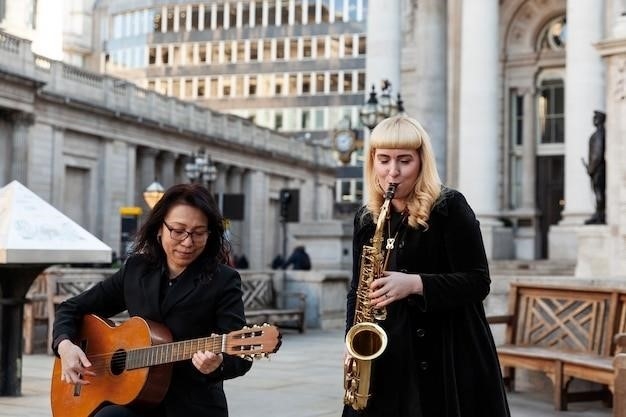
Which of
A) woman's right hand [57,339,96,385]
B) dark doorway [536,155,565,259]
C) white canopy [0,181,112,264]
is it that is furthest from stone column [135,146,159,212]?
woman's right hand [57,339,96,385]

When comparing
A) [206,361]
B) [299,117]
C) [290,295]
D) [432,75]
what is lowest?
[290,295]

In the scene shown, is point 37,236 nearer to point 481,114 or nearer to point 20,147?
point 481,114

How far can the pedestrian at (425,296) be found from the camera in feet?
13.8

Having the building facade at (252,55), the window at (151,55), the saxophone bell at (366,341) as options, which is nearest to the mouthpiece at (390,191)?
the saxophone bell at (366,341)

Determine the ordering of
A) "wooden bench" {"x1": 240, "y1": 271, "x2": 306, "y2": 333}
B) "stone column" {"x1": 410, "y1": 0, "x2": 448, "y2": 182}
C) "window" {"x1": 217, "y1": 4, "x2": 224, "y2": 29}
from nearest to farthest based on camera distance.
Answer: "wooden bench" {"x1": 240, "y1": 271, "x2": 306, "y2": 333} < "stone column" {"x1": 410, "y1": 0, "x2": 448, "y2": 182} < "window" {"x1": 217, "y1": 4, "x2": 224, "y2": 29}

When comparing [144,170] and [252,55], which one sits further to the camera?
[252,55]

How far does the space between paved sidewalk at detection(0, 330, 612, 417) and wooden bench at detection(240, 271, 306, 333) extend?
4.48m

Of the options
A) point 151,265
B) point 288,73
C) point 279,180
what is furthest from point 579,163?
point 288,73

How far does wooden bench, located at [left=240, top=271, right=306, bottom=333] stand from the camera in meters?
19.3

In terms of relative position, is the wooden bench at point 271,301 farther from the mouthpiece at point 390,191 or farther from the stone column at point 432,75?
the stone column at point 432,75

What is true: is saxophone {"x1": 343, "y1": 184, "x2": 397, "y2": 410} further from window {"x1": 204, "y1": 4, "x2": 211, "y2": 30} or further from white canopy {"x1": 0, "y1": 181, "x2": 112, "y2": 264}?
window {"x1": 204, "y1": 4, "x2": 211, "y2": 30}

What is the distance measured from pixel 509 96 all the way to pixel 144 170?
24.3 meters

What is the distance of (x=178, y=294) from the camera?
16.4 ft

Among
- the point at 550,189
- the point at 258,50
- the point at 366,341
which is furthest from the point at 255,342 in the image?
the point at 258,50
